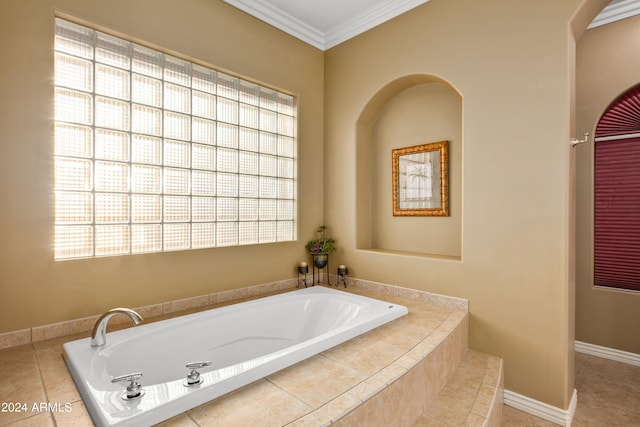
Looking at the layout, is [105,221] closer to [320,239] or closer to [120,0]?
[120,0]

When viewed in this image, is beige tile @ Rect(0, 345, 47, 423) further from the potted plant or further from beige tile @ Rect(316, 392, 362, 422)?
the potted plant

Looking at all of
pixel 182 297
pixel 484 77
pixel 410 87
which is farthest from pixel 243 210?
pixel 484 77

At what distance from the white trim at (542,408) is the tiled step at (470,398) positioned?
23 centimetres

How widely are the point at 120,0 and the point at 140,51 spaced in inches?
11.0

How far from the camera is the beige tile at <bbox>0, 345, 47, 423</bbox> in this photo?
3.76 ft

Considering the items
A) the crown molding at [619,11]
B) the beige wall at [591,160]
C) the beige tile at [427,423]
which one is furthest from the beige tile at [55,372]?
the crown molding at [619,11]

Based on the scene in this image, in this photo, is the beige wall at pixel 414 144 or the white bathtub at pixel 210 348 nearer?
the white bathtub at pixel 210 348

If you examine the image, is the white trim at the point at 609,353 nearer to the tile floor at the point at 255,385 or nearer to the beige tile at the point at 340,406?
the tile floor at the point at 255,385

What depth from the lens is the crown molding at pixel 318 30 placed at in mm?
2557

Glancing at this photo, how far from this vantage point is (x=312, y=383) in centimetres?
131

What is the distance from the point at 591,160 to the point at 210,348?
3.29 meters

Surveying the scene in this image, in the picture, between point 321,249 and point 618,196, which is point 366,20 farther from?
point 618,196

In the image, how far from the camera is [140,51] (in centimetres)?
207

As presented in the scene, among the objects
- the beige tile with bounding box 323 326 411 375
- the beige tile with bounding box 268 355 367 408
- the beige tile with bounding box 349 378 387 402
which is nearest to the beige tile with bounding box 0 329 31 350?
the beige tile with bounding box 268 355 367 408
